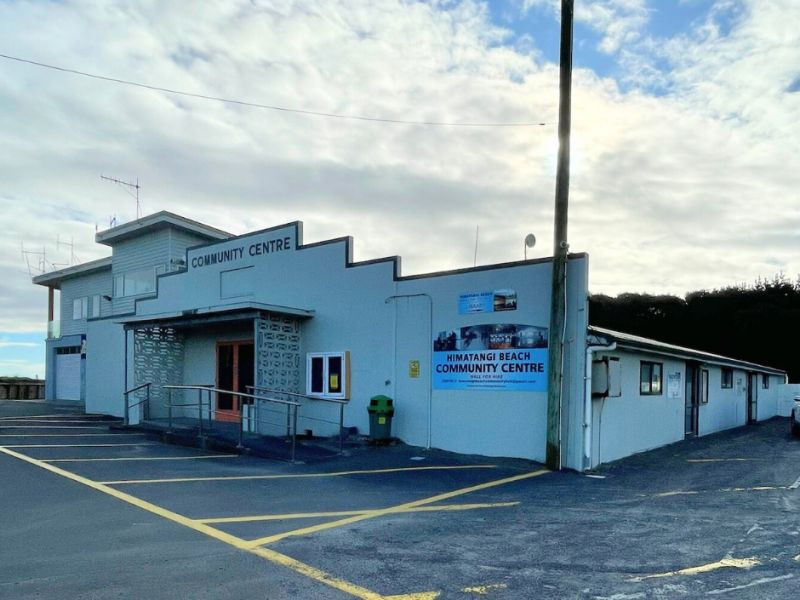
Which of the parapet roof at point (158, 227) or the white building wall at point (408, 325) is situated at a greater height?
the parapet roof at point (158, 227)

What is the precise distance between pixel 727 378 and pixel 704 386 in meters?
4.09

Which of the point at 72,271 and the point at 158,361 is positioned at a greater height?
the point at 72,271

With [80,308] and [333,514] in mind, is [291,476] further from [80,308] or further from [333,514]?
[80,308]

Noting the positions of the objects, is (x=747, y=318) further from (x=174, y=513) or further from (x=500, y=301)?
(x=174, y=513)

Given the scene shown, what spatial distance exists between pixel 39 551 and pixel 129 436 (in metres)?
11.1

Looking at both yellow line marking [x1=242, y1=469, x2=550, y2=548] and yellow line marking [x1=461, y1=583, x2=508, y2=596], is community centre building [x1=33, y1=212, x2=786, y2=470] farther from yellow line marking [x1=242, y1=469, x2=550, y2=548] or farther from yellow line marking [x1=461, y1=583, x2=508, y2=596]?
yellow line marking [x1=461, y1=583, x2=508, y2=596]

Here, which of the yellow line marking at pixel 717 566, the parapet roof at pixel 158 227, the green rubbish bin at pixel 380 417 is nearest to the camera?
the yellow line marking at pixel 717 566

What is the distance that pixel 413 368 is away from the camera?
578 inches

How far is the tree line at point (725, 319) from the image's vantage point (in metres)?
45.4

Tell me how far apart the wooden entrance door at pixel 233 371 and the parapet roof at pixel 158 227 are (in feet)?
27.1

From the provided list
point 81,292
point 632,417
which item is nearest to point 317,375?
point 632,417

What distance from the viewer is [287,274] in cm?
1775

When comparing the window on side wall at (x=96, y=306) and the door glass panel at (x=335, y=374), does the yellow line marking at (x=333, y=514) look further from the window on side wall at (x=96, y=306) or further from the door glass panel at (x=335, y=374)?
the window on side wall at (x=96, y=306)

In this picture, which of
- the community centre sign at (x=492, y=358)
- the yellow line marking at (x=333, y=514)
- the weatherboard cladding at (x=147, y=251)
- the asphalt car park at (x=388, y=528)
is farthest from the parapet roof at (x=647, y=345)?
the weatherboard cladding at (x=147, y=251)
